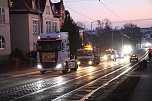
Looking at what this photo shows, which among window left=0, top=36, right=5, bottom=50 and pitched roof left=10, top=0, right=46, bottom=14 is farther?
pitched roof left=10, top=0, right=46, bottom=14

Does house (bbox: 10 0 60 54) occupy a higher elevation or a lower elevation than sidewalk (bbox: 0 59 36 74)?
higher

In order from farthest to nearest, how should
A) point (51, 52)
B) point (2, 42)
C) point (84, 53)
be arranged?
point (2, 42) → point (84, 53) → point (51, 52)

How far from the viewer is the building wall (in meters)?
63.2

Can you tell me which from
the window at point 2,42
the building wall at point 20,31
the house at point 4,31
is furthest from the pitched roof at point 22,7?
the window at point 2,42

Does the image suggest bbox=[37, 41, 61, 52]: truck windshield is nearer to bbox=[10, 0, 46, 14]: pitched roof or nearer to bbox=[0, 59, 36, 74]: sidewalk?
bbox=[0, 59, 36, 74]: sidewalk

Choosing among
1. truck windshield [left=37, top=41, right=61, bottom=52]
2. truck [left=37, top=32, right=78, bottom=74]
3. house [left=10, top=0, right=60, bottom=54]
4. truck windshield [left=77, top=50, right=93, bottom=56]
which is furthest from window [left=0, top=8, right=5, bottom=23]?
truck windshield [left=37, top=41, right=61, bottom=52]

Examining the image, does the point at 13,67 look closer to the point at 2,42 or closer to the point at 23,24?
the point at 2,42

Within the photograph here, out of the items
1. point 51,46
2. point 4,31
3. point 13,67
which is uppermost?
point 4,31

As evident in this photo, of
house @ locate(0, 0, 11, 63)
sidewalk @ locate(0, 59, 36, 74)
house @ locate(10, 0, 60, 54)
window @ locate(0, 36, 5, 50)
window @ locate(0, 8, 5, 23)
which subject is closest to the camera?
sidewalk @ locate(0, 59, 36, 74)

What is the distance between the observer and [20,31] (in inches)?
→ 2509

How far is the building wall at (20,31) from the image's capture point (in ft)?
207

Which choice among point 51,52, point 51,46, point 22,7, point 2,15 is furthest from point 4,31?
point 51,52

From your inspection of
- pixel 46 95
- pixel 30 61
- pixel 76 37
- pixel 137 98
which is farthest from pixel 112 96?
pixel 76 37

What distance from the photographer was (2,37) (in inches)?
2117
